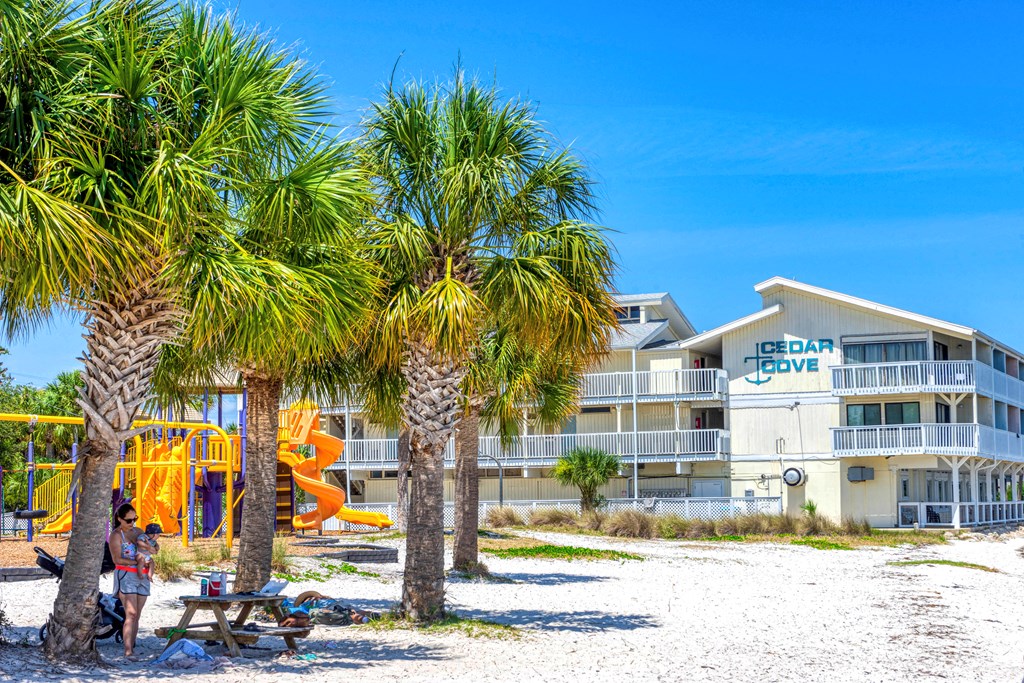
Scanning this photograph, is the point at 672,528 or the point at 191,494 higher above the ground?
the point at 191,494

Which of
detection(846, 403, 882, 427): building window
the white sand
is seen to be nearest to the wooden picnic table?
the white sand

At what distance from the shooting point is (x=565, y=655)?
1226 centimetres

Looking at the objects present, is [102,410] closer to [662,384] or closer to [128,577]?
[128,577]

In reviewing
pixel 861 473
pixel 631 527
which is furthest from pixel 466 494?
pixel 861 473

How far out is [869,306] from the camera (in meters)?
43.5

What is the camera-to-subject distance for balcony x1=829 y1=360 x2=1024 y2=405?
136ft

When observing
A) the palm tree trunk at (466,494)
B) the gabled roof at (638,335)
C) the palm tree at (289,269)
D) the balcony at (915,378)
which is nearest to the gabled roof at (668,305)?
the gabled roof at (638,335)

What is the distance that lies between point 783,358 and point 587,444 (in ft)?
28.5

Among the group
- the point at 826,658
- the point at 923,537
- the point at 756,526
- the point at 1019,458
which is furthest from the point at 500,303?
the point at 1019,458

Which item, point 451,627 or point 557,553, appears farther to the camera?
point 557,553

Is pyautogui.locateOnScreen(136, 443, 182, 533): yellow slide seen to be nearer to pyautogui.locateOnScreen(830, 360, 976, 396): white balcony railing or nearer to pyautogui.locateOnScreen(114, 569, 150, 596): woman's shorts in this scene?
pyautogui.locateOnScreen(114, 569, 150, 596): woman's shorts

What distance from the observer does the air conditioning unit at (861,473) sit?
142 feet

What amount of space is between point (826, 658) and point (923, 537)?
27100 mm

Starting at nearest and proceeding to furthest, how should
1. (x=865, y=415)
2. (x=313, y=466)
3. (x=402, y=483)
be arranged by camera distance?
(x=313, y=466), (x=402, y=483), (x=865, y=415)
